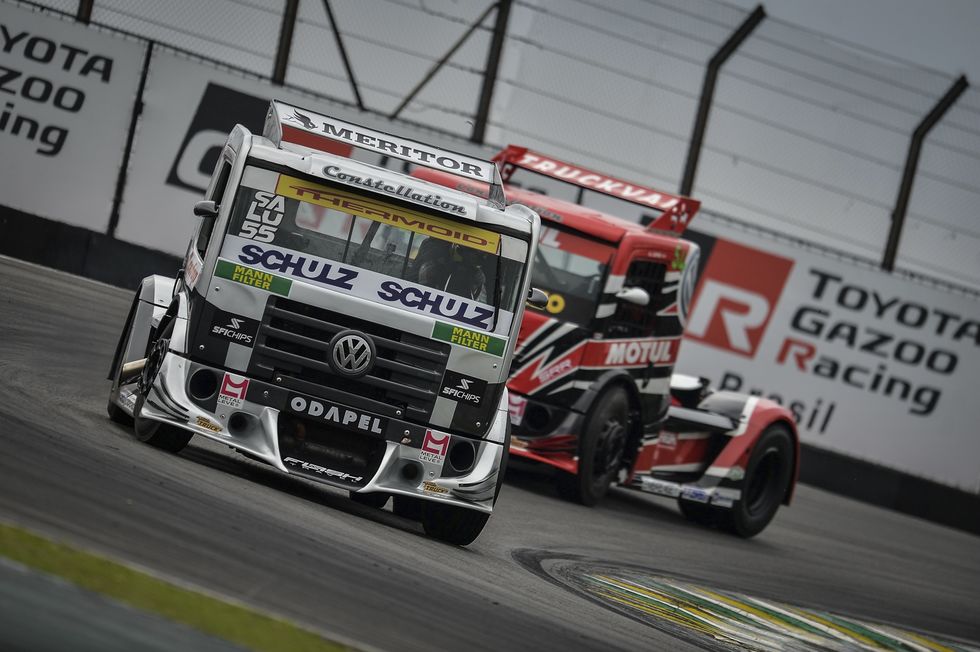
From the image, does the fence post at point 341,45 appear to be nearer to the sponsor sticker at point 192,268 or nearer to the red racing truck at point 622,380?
the red racing truck at point 622,380

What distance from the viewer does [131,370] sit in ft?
31.6

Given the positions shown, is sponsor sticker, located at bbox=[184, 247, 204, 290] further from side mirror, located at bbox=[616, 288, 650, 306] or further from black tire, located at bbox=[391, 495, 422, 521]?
side mirror, located at bbox=[616, 288, 650, 306]

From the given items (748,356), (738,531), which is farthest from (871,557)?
(748,356)

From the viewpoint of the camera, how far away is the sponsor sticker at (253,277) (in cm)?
862

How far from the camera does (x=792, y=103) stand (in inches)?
763

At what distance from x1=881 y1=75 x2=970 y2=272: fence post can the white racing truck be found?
38.5ft

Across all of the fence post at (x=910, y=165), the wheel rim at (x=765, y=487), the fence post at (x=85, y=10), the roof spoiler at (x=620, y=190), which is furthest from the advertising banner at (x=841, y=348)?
the fence post at (x=85, y=10)

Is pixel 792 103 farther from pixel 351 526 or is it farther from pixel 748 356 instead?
pixel 351 526

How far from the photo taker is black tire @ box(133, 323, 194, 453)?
347 inches

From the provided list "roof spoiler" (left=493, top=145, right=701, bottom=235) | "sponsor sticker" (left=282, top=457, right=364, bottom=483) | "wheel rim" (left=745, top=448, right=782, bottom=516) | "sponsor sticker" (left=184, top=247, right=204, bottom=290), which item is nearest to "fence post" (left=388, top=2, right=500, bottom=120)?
"roof spoiler" (left=493, top=145, right=701, bottom=235)

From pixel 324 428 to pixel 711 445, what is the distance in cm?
610

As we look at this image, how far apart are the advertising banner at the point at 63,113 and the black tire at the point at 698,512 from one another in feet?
24.9

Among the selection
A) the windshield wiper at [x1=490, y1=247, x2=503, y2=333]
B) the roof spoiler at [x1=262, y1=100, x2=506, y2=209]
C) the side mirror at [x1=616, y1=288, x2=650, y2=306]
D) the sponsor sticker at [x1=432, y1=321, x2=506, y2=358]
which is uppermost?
the roof spoiler at [x1=262, y1=100, x2=506, y2=209]

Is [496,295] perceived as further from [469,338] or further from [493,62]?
[493,62]
